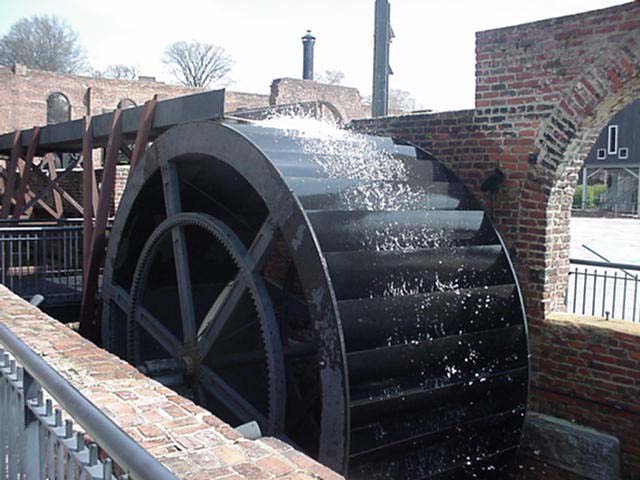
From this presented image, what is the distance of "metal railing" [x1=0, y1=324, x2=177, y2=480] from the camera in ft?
4.35

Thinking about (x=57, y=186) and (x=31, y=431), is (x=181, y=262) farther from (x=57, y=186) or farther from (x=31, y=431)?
(x=57, y=186)

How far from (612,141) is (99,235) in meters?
33.7

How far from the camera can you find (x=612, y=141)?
3531 cm

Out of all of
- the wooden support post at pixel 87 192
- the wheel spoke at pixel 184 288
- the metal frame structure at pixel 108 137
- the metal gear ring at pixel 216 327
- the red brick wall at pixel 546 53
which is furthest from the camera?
the wooden support post at pixel 87 192

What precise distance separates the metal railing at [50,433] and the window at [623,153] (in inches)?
1460

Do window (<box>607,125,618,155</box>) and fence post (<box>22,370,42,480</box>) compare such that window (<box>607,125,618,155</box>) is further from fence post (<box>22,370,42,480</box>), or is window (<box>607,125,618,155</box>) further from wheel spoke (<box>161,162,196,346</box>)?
fence post (<box>22,370,42,480</box>)

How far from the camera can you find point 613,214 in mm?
31562

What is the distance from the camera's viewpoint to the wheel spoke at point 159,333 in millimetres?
5441

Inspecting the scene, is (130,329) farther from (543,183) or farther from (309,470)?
(309,470)

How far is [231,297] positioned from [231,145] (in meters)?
1.06

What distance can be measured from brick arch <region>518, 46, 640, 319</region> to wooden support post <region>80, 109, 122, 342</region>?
13.7 ft

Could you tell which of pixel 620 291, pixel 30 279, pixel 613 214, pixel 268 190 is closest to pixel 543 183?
pixel 268 190

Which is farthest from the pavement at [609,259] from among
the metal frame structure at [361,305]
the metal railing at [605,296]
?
the metal frame structure at [361,305]

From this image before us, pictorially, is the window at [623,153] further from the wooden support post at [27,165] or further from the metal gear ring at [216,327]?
the metal gear ring at [216,327]
